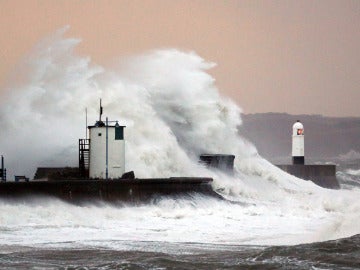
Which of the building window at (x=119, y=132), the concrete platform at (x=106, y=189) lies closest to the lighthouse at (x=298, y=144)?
the concrete platform at (x=106, y=189)

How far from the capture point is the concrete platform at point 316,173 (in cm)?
3366

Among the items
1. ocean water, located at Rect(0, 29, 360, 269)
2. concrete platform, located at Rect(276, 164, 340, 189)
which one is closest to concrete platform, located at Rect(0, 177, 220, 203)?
ocean water, located at Rect(0, 29, 360, 269)

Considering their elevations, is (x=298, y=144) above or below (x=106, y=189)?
above

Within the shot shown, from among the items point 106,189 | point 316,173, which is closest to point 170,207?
point 106,189

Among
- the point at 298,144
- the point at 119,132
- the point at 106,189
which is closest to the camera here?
the point at 106,189

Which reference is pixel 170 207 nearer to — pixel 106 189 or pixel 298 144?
pixel 106 189

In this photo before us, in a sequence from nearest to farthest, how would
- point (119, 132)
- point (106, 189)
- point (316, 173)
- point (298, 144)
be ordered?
point (106, 189) → point (119, 132) → point (316, 173) → point (298, 144)

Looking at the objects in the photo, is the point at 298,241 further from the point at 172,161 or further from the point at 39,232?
the point at 172,161

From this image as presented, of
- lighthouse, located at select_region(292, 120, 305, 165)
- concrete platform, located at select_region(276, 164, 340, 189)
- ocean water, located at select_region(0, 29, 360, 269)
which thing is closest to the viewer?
ocean water, located at select_region(0, 29, 360, 269)

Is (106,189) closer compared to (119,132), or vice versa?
(106,189)

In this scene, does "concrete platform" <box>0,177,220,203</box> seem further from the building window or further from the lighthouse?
the lighthouse

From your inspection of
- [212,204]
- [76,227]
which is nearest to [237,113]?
[212,204]

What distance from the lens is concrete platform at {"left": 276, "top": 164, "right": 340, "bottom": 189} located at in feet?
110

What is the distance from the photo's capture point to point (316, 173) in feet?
112
